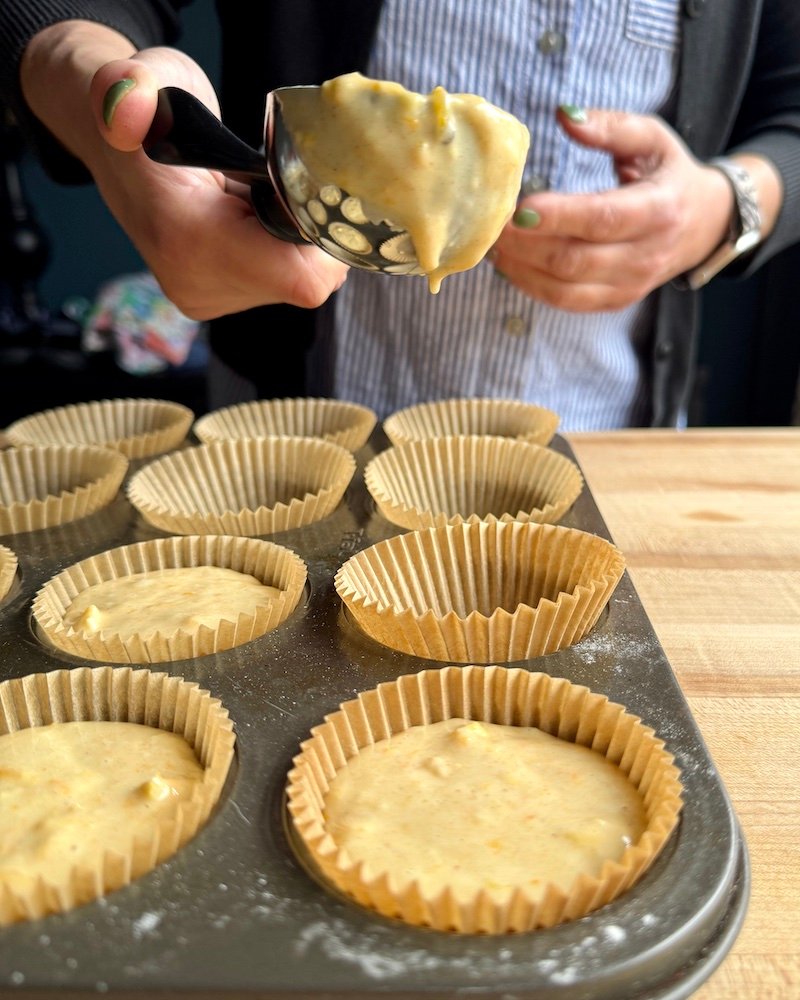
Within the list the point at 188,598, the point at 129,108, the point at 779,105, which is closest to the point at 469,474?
the point at 188,598

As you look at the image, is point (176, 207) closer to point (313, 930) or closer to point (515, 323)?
point (515, 323)

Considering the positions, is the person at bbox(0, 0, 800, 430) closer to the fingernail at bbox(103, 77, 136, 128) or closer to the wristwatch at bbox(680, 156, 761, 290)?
the wristwatch at bbox(680, 156, 761, 290)

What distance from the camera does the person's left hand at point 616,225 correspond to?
175cm

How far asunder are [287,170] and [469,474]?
2.78 ft

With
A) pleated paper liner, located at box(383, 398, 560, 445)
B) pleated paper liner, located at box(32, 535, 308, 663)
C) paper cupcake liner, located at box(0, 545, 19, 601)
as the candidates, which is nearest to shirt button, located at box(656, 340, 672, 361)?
pleated paper liner, located at box(383, 398, 560, 445)

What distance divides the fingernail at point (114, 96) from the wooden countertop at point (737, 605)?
1.01 meters

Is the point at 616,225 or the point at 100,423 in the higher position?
the point at 616,225

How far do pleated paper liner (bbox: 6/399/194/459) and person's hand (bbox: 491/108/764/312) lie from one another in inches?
31.3

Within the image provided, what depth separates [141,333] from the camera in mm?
3834

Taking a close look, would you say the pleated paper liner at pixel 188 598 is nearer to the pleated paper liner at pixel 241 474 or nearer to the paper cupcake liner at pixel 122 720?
the paper cupcake liner at pixel 122 720

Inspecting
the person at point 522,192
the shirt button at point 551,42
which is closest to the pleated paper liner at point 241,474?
the person at point 522,192

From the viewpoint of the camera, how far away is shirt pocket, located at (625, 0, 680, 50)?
1.93 m

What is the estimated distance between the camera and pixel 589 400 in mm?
2266

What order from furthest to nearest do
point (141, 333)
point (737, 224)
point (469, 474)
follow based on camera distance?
point (141, 333)
point (737, 224)
point (469, 474)
